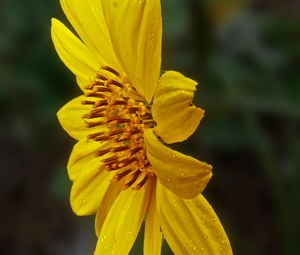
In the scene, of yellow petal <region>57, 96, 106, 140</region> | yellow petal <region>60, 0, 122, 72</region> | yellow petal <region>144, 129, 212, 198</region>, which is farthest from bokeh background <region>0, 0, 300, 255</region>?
yellow petal <region>144, 129, 212, 198</region>

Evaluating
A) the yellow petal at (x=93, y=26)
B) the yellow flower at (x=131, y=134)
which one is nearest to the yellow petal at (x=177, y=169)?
the yellow flower at (x=131, y=134)

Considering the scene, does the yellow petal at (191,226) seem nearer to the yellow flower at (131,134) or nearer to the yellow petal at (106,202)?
the yellow flower at (131,134)

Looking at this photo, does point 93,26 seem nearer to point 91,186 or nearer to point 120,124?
point 120,124

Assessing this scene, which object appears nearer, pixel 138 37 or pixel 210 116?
pixel 138 37

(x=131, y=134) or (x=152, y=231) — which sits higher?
(x=131, y=134)

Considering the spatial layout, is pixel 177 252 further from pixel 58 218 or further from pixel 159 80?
pixel 58 218

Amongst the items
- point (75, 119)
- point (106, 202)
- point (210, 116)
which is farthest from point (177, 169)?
point (210, 116)
